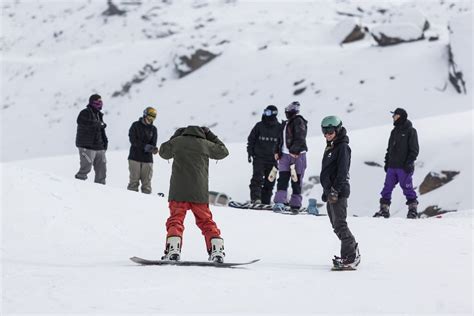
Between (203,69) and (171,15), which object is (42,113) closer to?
(203,69)

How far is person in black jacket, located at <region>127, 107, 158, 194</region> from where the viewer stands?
11477 mm

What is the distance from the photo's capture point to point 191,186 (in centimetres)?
679

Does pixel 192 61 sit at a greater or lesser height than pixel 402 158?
greater

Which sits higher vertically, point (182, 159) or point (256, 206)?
point (182, 159)

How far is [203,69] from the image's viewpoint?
31953 millimetres

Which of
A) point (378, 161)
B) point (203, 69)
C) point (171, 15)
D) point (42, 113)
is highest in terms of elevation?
point (171, 15)

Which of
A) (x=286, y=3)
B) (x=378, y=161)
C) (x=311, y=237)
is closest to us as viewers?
(x=311, y=237)

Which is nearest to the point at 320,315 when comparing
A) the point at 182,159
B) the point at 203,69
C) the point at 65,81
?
the point at 182,159

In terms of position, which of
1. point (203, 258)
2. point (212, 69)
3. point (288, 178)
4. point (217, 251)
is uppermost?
point (212, 69)

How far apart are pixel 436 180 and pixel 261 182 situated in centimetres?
510

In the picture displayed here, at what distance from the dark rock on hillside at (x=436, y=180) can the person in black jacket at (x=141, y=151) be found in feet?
22.2

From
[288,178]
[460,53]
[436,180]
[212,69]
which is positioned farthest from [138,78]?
[288,178]

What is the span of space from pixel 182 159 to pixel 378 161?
1093cm

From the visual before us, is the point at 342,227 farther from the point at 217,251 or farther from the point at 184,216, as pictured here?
the point at 184,216
